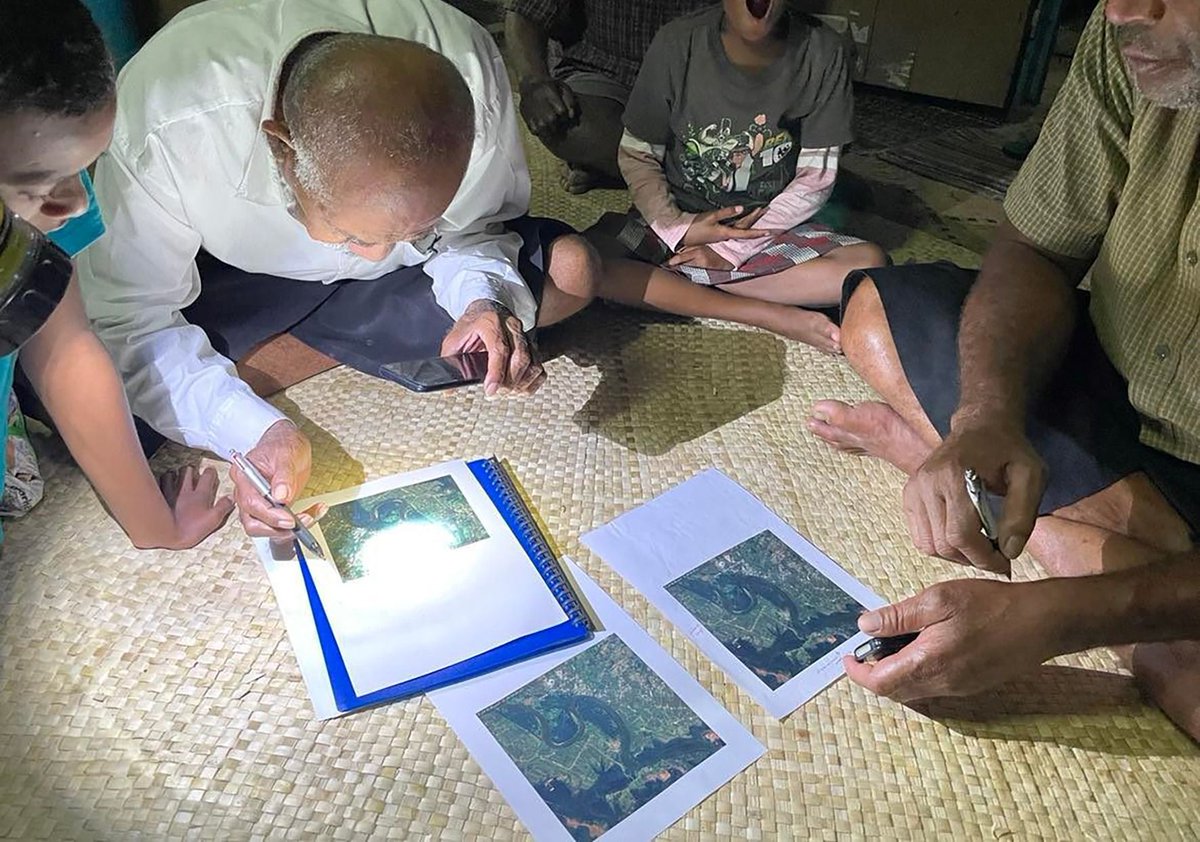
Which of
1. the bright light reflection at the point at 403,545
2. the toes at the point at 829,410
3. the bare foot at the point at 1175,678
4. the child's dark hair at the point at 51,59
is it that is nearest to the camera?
the child's dark hair at the point at 51,59

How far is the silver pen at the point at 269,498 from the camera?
40.9 inches

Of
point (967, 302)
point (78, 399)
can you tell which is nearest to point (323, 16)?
point (78, 399)

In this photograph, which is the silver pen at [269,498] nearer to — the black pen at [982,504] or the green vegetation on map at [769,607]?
the green vegetation on map at [769,607]

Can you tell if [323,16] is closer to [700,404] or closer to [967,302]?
[700,404]

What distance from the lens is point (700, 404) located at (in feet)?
4.51

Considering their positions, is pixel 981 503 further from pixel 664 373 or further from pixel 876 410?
pixel 664 373

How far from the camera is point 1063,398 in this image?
3.69 ft

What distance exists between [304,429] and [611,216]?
2.26 ft

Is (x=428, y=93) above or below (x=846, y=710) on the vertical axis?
above

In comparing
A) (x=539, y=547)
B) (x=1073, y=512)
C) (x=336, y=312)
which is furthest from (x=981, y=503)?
(x=336, y=312)

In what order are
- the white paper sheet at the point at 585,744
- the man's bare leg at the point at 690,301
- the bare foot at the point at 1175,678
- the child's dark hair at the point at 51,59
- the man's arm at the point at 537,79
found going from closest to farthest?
1. the child's dark hair at the point at 51,59
2. the white paper sheet at the point at 585,744
3. the bare foot at the point at 1175,678
4. the man's bare leg at the point at 690,301
5. the man's arm at the point at 537,79

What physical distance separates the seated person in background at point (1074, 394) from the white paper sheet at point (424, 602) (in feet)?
1.15

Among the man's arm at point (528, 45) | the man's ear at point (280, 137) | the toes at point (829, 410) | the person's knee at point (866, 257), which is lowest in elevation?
the toes at point (829, 410)

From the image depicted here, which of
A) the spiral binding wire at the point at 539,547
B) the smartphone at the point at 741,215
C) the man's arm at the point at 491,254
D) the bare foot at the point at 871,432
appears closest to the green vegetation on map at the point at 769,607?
the spiral binding wire at the point at 539,547
